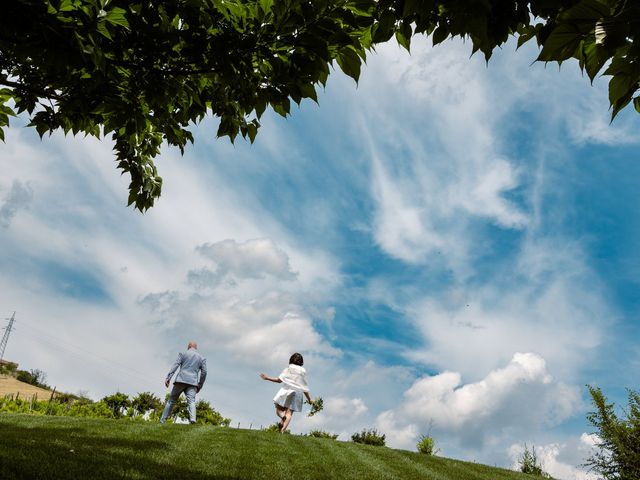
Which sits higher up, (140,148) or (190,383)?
(140,148)

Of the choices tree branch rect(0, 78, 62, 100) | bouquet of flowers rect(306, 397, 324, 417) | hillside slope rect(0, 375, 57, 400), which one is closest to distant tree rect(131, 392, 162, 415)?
bouquet of flowers rect(306, 397, 324, 417)

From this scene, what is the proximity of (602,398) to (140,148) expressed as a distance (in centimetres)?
2051

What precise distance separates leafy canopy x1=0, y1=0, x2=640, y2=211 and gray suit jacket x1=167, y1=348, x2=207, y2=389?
10.7 metres

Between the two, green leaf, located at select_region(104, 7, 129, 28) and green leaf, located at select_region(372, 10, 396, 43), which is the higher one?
green leaf, located at select_region(104, 7, 129, 28)

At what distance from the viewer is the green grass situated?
6102 millimetres

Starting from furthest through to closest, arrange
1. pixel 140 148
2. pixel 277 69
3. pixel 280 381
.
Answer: pixel 280 381 → pixel 140 148 → pixel 277 69

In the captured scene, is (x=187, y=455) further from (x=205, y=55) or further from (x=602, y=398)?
(x=602, y=398)

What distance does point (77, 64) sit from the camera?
331 cm

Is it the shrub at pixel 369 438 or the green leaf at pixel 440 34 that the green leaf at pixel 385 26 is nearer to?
the green leaf at pixel 440 34

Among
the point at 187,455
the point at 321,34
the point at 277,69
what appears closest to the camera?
the point at 321,34

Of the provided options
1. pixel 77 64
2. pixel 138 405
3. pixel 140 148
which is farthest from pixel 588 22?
pixel 138 405

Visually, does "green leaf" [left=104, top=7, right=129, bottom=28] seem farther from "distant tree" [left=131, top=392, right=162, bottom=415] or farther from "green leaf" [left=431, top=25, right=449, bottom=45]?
"distant tree" [left=131, top=392, right=162, bottom=415]

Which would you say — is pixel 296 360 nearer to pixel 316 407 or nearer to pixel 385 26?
pixel 316 407

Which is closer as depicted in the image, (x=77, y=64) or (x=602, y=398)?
(x=77, y=64)
